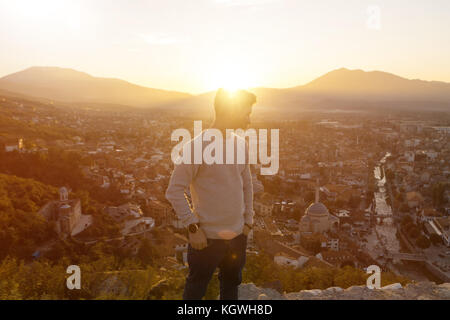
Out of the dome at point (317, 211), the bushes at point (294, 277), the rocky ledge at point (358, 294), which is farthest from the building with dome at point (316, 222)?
the rocky ledge at point (358, 294)

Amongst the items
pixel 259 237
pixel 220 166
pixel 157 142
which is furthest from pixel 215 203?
pixel 157 142

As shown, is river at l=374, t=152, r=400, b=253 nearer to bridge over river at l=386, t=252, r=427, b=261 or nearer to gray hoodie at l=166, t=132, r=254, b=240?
bridge over river at l=386, t=252, r=427, b=261

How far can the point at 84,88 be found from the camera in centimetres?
10831

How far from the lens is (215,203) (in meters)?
1.49

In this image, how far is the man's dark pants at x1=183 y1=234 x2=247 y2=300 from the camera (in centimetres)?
150

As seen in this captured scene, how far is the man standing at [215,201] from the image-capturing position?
144 cm

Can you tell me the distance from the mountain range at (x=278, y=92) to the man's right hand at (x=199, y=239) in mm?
79257

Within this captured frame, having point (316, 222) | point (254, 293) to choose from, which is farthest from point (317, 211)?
point (254, 293)

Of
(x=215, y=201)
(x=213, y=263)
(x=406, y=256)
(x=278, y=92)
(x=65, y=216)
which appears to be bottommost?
(x=406, y=256)

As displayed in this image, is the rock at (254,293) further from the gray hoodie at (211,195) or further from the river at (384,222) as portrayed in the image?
the river at (384,222)

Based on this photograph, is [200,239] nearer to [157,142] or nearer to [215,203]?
[215,203]

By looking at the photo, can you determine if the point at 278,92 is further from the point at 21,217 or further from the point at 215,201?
the point at 215,201

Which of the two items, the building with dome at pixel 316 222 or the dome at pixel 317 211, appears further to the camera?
the dome at pixel 317 211

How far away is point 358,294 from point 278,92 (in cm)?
9451
